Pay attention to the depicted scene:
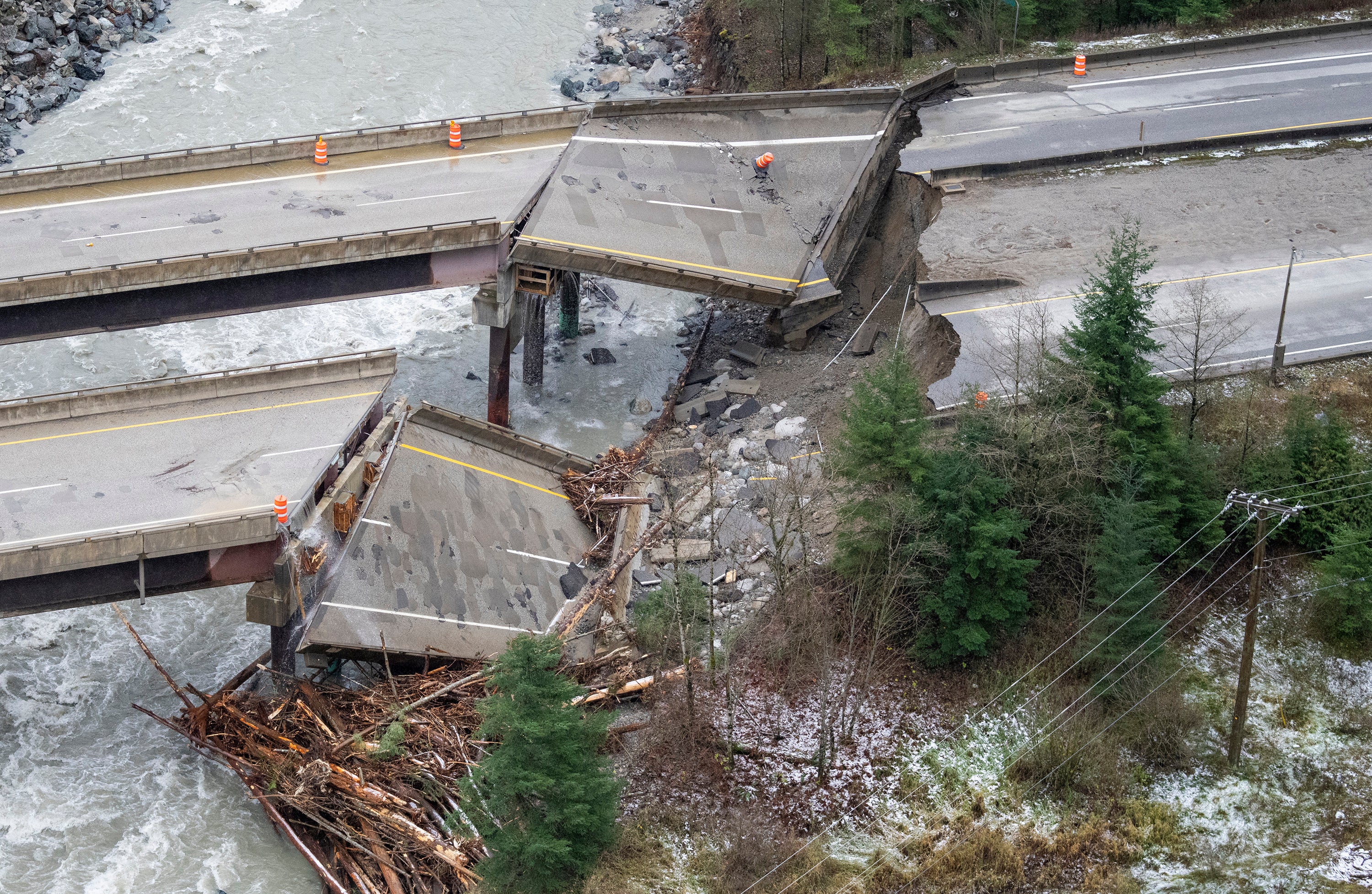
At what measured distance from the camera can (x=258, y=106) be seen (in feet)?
162

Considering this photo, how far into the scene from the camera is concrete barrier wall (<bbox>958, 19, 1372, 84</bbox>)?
43062mm

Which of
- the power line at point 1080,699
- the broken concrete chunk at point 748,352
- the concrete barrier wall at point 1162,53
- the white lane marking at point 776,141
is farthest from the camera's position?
the concrete barrier wall at point 1162,53

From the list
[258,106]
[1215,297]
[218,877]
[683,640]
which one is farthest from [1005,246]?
[258,106]

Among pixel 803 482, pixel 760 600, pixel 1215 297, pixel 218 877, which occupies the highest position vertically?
pixel 1215 297

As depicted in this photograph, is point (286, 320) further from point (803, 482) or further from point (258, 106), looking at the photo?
point (803, 482)

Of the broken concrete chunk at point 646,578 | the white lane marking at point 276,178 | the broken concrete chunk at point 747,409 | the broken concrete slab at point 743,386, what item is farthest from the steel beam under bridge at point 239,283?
the broken concrete chunk at point 646,578

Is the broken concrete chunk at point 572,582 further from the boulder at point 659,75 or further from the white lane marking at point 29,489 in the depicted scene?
the boulder at point 659,75

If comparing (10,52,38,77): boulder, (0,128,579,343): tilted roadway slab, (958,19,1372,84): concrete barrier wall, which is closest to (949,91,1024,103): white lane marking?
(958,19,1372,84): concrete barrier wall

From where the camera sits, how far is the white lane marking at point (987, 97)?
137ft

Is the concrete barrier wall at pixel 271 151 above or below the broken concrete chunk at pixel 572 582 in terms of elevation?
above

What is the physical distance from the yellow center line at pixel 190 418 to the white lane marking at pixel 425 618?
4821mm

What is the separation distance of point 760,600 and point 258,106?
102ft

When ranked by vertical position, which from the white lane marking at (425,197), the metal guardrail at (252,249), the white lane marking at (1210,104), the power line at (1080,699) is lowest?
the power line at (1080,699)

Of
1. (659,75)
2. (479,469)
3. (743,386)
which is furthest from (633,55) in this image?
(479,469)
